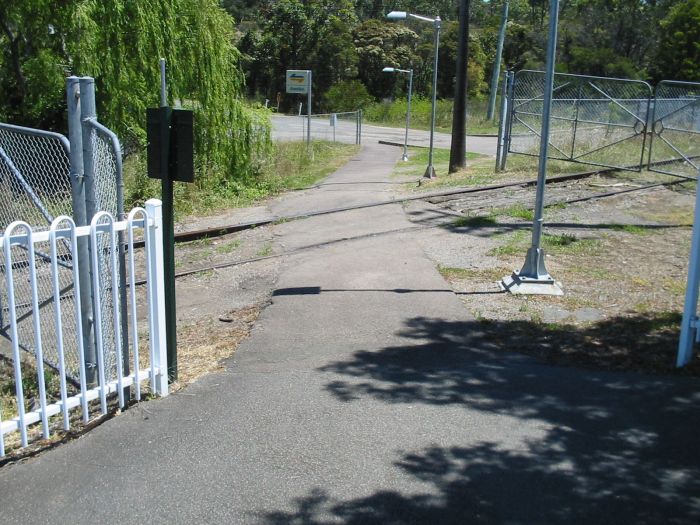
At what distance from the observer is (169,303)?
5684mm

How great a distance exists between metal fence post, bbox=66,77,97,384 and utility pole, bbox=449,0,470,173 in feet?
50.1

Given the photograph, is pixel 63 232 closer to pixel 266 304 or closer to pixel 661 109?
pixel 266 304

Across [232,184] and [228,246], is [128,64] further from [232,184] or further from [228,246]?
[228,246]

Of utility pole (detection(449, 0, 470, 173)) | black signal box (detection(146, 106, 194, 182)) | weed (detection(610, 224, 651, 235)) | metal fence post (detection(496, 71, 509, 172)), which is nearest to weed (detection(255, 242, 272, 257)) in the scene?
weed (detection(610, 224, 651, 235))

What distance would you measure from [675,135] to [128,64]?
1170 centimetres

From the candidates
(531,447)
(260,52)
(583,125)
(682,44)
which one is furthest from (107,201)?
(260,52)

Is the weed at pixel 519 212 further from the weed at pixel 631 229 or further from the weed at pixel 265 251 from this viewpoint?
the weed at pixel 265 251

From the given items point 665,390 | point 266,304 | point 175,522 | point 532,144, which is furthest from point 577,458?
point 532,144

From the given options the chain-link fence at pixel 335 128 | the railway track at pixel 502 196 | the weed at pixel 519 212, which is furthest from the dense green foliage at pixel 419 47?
the weed at pixel 519 212

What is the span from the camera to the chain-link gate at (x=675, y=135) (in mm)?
15344

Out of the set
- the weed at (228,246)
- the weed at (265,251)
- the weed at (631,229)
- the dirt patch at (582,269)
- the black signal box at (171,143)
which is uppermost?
the black signal box at (171,143)

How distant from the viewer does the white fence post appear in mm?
5195

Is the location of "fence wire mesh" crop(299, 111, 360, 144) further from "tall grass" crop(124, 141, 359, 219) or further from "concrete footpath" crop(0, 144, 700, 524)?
"concrete footpath" crop(0, 144, 700, 524)

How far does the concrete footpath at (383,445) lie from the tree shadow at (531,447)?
12 mm
